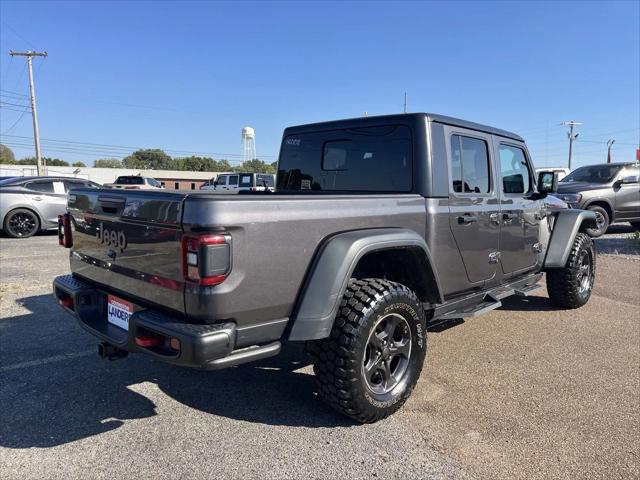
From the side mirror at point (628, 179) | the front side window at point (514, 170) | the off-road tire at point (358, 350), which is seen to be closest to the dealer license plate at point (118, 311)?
the off-road tire at point (358, 350)

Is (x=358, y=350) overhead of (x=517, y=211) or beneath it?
beneath

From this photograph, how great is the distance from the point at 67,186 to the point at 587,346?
38.5ft

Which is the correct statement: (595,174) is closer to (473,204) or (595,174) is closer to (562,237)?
(562,237)

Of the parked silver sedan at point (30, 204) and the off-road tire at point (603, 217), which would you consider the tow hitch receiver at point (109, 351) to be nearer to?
the parked silver sedan at point (30, 204)

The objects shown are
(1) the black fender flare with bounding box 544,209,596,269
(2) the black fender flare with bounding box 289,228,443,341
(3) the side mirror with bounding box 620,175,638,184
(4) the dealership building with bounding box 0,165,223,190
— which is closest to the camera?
(2) the black fender flare with bounding box 289,228,443,341

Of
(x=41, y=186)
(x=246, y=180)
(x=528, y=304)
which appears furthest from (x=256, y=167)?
(x=528, y=304)

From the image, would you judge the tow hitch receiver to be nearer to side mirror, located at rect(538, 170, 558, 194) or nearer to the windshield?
side mirror, located at rect(538, 170, 558, 194)

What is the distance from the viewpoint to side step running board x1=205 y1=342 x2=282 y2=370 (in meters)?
2.35

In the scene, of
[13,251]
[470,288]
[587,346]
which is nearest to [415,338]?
[470,288]

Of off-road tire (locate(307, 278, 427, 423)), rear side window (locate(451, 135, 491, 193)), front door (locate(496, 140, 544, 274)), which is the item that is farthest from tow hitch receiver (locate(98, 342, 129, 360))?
front door (locate(496, 140, 544, 274))

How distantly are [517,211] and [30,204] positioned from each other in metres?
10.9

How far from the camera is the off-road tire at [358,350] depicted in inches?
108

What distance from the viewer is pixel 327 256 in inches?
105

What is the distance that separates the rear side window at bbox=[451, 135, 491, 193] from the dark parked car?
8.14 metres
